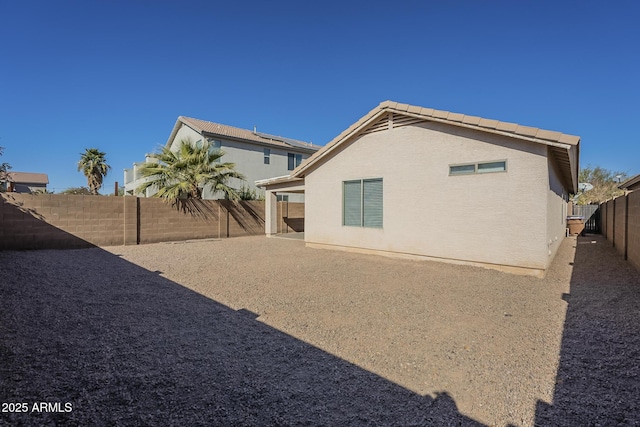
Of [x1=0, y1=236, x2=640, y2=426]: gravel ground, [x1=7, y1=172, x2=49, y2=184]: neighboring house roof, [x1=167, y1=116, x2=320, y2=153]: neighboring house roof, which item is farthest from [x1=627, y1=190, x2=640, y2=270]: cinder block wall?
[x1=7, y1=172, x2=49, y2=184]: neighboring house roof

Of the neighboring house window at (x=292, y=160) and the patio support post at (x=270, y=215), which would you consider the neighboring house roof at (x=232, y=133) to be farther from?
the patio support post at (x=270, y=215)

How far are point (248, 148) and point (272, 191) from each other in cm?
670

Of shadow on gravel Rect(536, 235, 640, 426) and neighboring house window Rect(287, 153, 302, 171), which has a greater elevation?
neighboring house window Rect(287, 153, 302, 171)

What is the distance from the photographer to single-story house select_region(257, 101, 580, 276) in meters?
7.41

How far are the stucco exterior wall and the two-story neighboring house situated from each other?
11.7 metres

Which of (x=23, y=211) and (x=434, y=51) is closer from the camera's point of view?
(x=23, y=211)

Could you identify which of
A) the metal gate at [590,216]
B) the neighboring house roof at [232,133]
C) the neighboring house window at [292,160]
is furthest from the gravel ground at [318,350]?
the neighboring house window at [292,160]

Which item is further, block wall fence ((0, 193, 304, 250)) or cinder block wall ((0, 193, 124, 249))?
block wall fence ((0, 193, 304, 250))

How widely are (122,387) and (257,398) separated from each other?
3.77 ft

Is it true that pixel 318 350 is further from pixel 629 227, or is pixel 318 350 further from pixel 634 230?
pixel 629 227

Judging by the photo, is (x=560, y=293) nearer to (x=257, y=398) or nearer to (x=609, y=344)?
(x=609, y=344)

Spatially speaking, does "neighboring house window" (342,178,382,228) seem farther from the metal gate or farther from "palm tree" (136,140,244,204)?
the metal gate

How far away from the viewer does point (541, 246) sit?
23.8 feet

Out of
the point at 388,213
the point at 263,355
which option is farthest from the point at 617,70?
the point at 263,355
